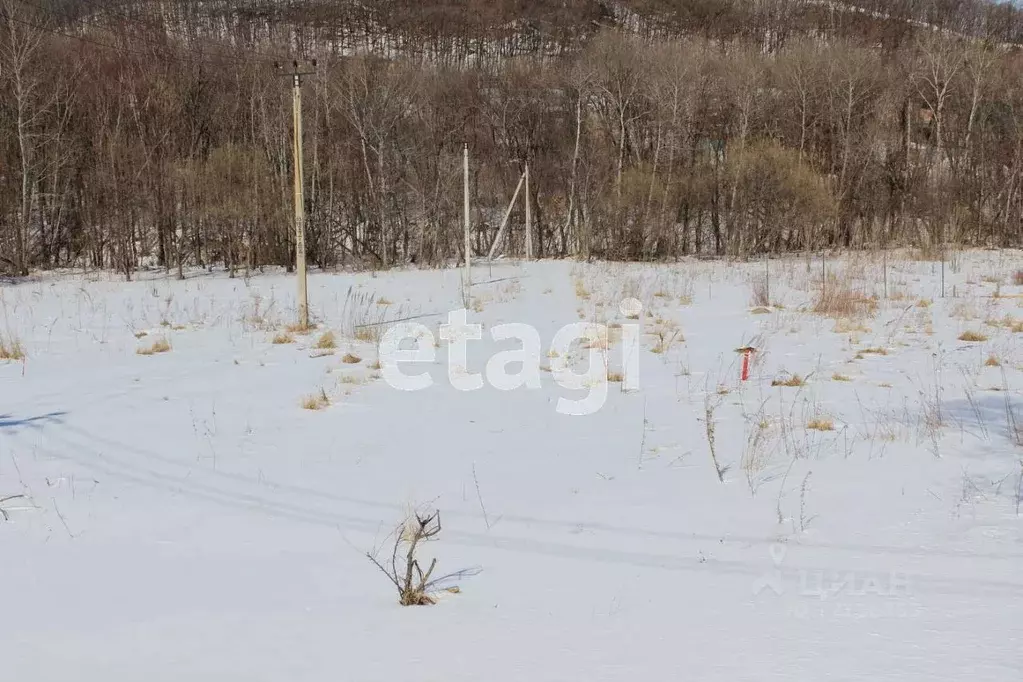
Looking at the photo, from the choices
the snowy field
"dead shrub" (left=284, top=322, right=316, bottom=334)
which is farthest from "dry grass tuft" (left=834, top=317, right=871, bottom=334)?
"dead shrub" (left=284, top=322, right=316, bottom=334)

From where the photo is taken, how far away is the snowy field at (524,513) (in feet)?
9.57

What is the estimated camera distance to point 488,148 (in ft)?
103

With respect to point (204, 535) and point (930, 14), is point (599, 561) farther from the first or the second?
point (930, 14)

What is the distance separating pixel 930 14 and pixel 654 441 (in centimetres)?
4751

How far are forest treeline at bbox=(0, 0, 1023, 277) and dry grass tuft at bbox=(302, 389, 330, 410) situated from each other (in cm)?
1704

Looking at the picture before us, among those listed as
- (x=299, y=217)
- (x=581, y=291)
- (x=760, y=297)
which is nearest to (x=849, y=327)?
(x=760, y=297)

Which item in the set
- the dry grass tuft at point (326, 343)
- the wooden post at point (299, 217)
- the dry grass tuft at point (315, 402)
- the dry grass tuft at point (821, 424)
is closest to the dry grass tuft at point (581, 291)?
Result: the wooden post at point (299, 217)

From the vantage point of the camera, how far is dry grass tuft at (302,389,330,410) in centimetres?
731

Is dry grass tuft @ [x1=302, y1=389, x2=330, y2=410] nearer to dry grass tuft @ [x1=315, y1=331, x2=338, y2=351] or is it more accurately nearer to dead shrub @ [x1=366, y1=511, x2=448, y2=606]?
dry grass tuft @ [x1=315, y1=331, x2=338, y2=351]

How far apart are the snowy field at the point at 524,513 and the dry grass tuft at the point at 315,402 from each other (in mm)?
28

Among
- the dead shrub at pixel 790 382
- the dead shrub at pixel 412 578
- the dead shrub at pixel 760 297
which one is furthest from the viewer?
the dead shrub at pixel 760 297

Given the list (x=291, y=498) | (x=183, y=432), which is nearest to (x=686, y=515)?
(x=291, y=498)

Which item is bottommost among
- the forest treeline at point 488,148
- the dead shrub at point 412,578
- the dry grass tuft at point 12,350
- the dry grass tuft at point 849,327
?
the dry grass tuft at point 12,350

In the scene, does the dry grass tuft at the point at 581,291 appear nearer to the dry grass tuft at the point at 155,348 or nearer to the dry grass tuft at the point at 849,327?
the dry grass tuft at the point at 849,327
